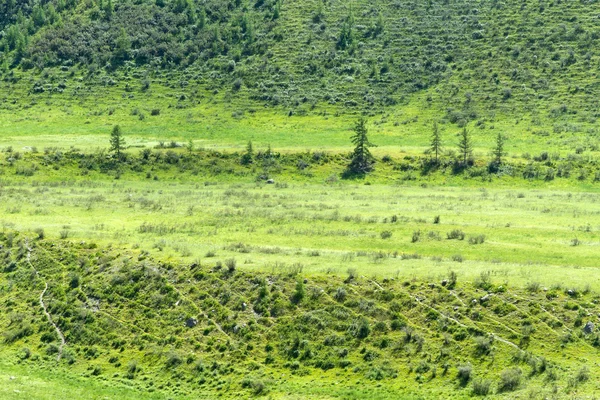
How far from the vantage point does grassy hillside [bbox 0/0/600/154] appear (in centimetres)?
11012

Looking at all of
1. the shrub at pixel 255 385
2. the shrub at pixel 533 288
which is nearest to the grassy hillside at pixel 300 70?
the shrub at pixel 533 288

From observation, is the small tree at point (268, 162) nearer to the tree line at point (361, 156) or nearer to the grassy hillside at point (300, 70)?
the tree line at point (361, 156)

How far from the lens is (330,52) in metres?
132

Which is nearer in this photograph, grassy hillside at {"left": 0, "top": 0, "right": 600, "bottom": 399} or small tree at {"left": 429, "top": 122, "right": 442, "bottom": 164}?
grassy hillside at {"left": 0, "top": 0, "right": 600, "bottom": 399}

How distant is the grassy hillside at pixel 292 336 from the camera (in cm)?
A: 2895

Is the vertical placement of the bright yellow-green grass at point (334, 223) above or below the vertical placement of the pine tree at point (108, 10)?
below

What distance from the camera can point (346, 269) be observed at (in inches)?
1444

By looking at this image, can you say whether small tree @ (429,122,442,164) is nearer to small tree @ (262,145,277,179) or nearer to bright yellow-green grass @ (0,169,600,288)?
bright yellow-green grass @ (0,169,600,288)

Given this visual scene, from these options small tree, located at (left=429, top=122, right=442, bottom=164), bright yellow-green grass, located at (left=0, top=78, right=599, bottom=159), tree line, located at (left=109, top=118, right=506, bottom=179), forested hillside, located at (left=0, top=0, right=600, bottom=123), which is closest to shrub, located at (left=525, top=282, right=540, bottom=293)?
tree line, located at (left=109, top=118, right=506, bottom=179)

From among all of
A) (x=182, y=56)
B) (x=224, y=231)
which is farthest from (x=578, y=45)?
(x=224, y=231)

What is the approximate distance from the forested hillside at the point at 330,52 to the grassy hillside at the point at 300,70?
0.89 feet

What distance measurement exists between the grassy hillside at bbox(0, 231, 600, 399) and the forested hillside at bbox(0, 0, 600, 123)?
262 feet

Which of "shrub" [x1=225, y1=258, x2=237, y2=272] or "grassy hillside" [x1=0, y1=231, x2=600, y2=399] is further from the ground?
"shrub" [x1=225, y1=258, x2=237, y2=272]

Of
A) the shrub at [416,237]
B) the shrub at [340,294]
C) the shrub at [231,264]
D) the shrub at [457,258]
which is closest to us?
the shrub at [340,294]
